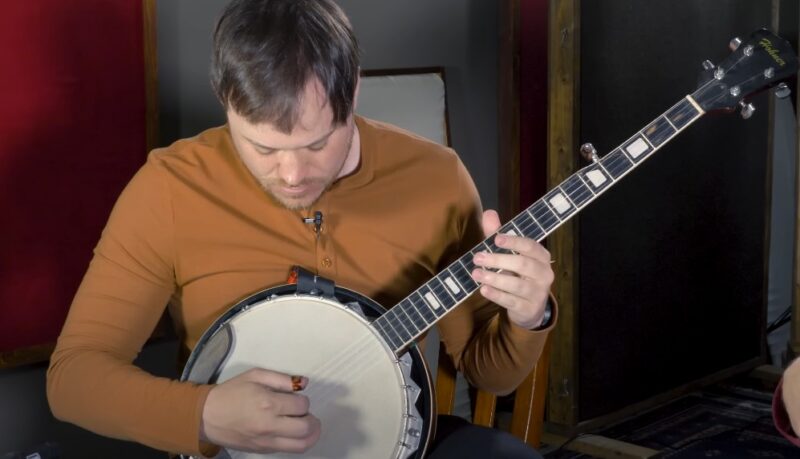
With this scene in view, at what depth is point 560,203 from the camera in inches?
58.5

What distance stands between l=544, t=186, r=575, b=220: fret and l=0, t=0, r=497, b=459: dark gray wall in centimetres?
110

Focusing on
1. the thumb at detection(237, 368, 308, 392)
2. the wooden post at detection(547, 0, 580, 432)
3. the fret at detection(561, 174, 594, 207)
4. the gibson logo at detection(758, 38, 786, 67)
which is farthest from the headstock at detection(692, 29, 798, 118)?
the wooden post at detection(547, 0, 580, 432)

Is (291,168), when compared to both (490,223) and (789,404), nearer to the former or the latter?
(490,223)

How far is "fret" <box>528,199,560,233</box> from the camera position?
1478 mm

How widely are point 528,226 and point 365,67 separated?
1.38 metres

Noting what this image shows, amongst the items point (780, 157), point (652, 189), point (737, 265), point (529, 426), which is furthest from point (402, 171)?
point (780, 157)

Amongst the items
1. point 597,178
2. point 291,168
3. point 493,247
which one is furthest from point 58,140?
point 597,178

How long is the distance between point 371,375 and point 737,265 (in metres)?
2.41

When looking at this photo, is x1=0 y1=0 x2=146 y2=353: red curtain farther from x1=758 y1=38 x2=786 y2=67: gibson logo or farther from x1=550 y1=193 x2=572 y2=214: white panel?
x1=758 y1=38 x2=786 y2=67: gibson logo

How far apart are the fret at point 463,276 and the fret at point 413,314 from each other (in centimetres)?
7

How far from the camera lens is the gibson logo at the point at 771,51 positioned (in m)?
1.58

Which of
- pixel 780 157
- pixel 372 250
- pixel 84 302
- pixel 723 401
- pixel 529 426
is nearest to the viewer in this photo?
pixel 84 302

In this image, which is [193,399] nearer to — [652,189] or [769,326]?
[652,189]

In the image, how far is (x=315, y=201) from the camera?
1.57m
